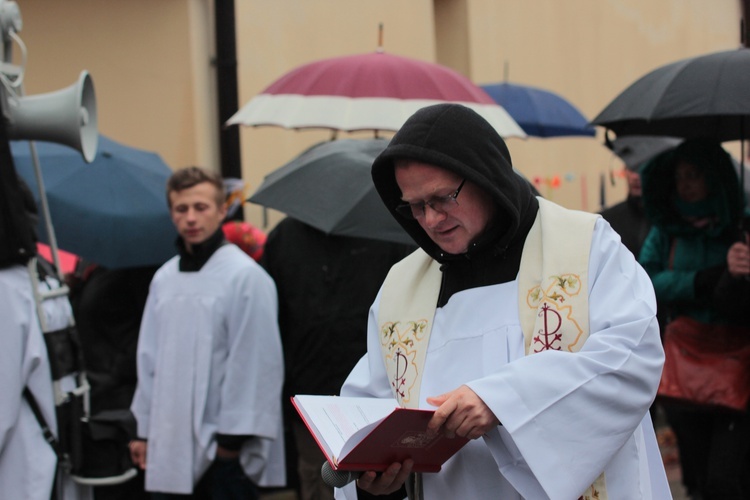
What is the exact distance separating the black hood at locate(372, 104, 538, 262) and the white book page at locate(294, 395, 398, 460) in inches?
18.7

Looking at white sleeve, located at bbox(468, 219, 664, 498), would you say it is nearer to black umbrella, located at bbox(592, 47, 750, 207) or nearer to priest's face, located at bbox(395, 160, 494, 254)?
priest's face, located at bbox(395, 160, 494, 254)

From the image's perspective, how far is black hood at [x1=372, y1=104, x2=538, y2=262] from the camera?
3.06 meters

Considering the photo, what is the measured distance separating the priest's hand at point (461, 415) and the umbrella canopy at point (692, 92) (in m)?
2.88

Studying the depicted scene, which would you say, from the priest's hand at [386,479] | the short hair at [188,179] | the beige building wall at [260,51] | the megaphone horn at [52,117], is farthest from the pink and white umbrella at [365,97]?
the priest's hand at [386,479]

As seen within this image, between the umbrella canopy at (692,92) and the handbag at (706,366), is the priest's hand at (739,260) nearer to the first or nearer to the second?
the handbag at (706,366)

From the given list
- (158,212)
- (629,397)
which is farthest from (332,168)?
(629,397)

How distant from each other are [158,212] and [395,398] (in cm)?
337

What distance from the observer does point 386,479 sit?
3018 millimetres

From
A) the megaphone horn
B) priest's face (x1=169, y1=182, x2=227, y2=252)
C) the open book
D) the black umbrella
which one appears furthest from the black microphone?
the black umbrella

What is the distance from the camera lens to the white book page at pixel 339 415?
2.88 m

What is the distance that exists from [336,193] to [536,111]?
4.41 meters

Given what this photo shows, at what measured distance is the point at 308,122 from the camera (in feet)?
20.0

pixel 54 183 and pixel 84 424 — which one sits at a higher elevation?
pixel 54 183

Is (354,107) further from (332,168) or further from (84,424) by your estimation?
(84,424)
